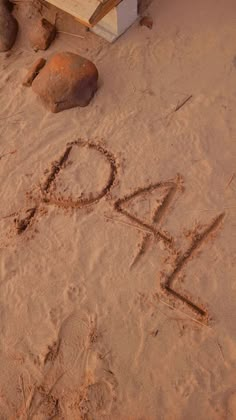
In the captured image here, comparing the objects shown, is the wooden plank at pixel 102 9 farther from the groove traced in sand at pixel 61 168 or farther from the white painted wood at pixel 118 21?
the groove traced in sand at pixel 61 168

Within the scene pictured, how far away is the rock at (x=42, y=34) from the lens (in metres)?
3.91

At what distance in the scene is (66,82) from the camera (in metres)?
3.51

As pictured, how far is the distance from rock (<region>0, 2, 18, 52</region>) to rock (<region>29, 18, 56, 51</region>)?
17cm

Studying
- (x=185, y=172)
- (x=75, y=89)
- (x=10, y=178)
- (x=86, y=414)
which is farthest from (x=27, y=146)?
(x=86, y=414)

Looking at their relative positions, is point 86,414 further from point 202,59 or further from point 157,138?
point 202,59

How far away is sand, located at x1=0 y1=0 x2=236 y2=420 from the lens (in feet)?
8.77

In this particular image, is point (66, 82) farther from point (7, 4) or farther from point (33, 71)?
point (7, 4)

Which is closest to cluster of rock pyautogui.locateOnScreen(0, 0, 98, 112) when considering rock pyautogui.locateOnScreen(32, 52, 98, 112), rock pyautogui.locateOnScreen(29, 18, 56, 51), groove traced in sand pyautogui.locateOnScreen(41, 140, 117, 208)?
rock pyautogui.locateOnScreen(32, 52, 98, 112)

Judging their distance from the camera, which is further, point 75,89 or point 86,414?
point 75,89

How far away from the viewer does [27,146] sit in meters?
3.51

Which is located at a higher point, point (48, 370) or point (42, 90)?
point (42, 90)

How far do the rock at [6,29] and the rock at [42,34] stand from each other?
0.17 metres

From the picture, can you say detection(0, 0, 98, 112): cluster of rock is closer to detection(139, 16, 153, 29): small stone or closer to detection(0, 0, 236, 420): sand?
detection(0, 0, 236, 420): sand

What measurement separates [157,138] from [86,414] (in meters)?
2.01
